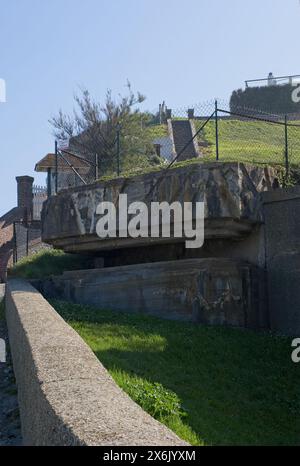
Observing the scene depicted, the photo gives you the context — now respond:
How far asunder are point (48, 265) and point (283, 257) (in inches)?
256

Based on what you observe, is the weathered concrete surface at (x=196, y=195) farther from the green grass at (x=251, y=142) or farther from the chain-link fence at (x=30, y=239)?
the chain-link fence at (x=30, y=239)

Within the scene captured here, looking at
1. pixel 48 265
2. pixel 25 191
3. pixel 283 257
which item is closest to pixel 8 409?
pixel 283 257

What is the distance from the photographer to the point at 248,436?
5.83 meters

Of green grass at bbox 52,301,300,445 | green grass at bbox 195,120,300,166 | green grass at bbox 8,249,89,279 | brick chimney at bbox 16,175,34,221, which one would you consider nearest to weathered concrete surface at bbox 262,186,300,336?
green grass at bbox 52,301,300,445

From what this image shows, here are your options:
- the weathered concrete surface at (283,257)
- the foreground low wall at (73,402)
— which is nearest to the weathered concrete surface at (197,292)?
the weathered concrete surface at (283,257)

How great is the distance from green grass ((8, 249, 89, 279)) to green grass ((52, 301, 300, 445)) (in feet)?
13.8

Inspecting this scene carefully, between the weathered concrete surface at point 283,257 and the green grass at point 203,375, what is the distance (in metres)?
0.77

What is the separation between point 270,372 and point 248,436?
7.54 feet

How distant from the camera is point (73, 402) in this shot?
12.4ft

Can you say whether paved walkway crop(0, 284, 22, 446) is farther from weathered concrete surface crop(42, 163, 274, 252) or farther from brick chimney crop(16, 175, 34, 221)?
brick chimney crop(16, 175, 34, 221)

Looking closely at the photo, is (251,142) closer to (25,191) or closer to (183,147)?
(183,147)

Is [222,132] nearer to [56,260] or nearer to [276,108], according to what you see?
[56,260]

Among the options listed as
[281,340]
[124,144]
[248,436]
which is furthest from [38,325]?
[124,144]

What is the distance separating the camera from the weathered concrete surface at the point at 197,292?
1050cm
